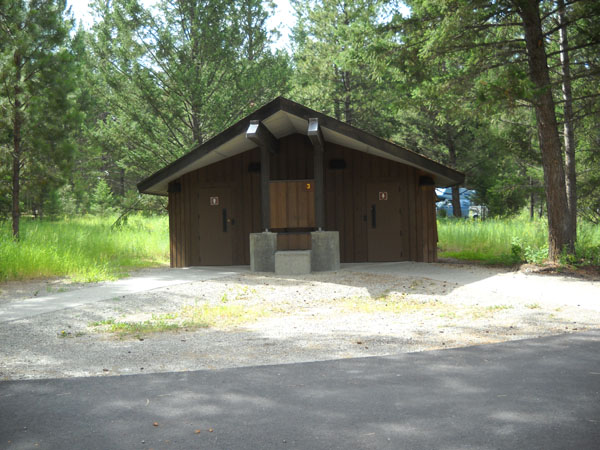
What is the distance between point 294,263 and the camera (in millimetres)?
12438

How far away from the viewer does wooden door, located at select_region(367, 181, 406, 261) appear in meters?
14.4

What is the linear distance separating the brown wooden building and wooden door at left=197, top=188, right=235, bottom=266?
1.0 inches

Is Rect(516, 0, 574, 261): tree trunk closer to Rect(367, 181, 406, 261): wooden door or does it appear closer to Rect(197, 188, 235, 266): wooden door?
Rect(367, 181, 406, 261): wooden door

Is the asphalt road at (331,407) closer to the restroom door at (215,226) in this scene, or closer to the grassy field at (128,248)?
the grassy field at (128,248)

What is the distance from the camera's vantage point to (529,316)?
23.3 feet

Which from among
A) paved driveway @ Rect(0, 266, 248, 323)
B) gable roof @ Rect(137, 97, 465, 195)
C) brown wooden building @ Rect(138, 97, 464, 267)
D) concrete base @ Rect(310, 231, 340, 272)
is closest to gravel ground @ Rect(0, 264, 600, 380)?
paved driveway @ Rect(0, 266, 248, 323)

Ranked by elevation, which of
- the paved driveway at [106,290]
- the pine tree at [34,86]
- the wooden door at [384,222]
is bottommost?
the paved driveway at [106,290]

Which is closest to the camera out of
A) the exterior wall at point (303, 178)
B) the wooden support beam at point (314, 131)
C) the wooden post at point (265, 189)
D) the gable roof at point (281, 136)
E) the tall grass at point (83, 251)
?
the wooden support beam at point (314, 131)

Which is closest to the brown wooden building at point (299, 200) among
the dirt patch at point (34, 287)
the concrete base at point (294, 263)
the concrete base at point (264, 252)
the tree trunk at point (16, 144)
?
the concrete base at point (264, 252)

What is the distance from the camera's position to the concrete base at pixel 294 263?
12.4m

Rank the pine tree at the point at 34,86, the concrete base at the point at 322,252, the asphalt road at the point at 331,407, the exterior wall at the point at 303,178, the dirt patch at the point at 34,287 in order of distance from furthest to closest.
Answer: the pine tree at the point at 34,86 < the exterior wall at the point at 303,178 < the concrete base at the point at 322,252 < the dirt patch at the point at 34,287 < the asphalt road at the point at 331,407

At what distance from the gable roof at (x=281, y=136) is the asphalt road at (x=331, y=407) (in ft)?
26.4

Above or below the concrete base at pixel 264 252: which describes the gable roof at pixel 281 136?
above

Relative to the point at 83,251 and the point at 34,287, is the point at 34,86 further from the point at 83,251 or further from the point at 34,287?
the point at 34,287
